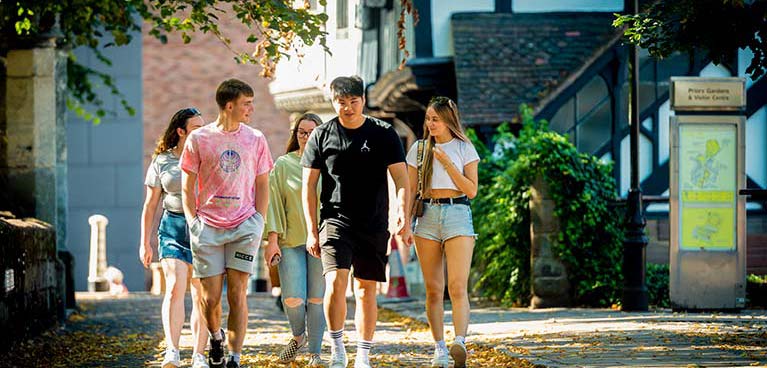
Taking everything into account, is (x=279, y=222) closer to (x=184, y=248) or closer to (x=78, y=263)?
A: (x=184, y=248)

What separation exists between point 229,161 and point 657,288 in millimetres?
9072

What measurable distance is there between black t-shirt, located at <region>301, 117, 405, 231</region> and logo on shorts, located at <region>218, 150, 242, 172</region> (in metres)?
0.56

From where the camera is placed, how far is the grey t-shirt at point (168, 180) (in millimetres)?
9906

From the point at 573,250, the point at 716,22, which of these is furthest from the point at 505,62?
the point at 716,22

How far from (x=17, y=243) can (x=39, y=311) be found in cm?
144

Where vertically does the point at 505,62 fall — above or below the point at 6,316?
above

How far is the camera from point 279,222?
10656mm

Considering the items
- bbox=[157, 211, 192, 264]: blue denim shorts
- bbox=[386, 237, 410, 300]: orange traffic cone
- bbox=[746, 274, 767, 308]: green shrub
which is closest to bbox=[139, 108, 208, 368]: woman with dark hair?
bbox=[157, 211, 192, 264]: blue denim shorts

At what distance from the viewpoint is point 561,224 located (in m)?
17.0

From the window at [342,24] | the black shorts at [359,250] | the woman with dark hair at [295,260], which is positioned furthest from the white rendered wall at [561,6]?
the black shorts at [359,250]

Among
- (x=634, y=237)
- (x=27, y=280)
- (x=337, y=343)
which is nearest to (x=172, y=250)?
(x=337, y=343)

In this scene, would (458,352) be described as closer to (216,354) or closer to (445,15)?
(216,354)

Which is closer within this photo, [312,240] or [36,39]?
[312,240]

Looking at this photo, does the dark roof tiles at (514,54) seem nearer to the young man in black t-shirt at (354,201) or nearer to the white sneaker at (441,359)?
the white sneaker at (441,359)
